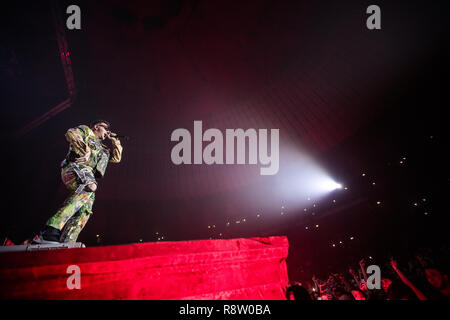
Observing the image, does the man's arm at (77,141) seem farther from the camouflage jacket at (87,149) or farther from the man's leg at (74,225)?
the man's leg at (74,225)

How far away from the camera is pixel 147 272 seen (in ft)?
3.49

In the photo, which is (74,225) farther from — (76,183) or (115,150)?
(115,150)

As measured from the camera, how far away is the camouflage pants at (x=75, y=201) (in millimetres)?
1897

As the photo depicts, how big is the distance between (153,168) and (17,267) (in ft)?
24.6

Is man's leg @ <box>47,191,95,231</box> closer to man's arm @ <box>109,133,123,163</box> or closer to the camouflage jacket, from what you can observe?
the camouflage jacket

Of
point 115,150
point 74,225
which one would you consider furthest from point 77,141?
point 74,225

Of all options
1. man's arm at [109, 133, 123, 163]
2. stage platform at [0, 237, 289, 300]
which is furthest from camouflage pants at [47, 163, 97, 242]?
stage platform at [0, 237, 289, 300]

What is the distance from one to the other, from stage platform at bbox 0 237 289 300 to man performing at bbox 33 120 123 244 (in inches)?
38.1

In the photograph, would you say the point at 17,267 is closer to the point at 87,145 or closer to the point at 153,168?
the point at 87,145

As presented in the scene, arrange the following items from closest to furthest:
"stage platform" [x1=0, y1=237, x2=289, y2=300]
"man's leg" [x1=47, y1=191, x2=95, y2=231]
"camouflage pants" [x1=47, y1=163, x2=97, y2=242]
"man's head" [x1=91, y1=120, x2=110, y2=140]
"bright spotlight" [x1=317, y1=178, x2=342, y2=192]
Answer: "stage platform" [x1=0, y1=237, x2=289, y2=300]
"man's leg" [x1=47, y1=191, x2=95, y2=231]
"camouflage pants" [x1=47, y1=163, x2=97, y2=242]
"man's head" [x1=91, y1=120, x2=110, y2=140]
"bright spotlight" [x1=317, y1=178, x2=342, y2=192]

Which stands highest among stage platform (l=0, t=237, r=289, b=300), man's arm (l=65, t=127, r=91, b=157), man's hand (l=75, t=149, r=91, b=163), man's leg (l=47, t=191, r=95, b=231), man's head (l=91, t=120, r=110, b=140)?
man's head (l=91, t=120, r=110, b=140)

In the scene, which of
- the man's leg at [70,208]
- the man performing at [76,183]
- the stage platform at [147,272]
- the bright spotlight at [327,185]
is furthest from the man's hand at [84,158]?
the bright spotlight at [327,185]

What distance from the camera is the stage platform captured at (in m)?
0.95

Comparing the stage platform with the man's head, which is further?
the man's head
